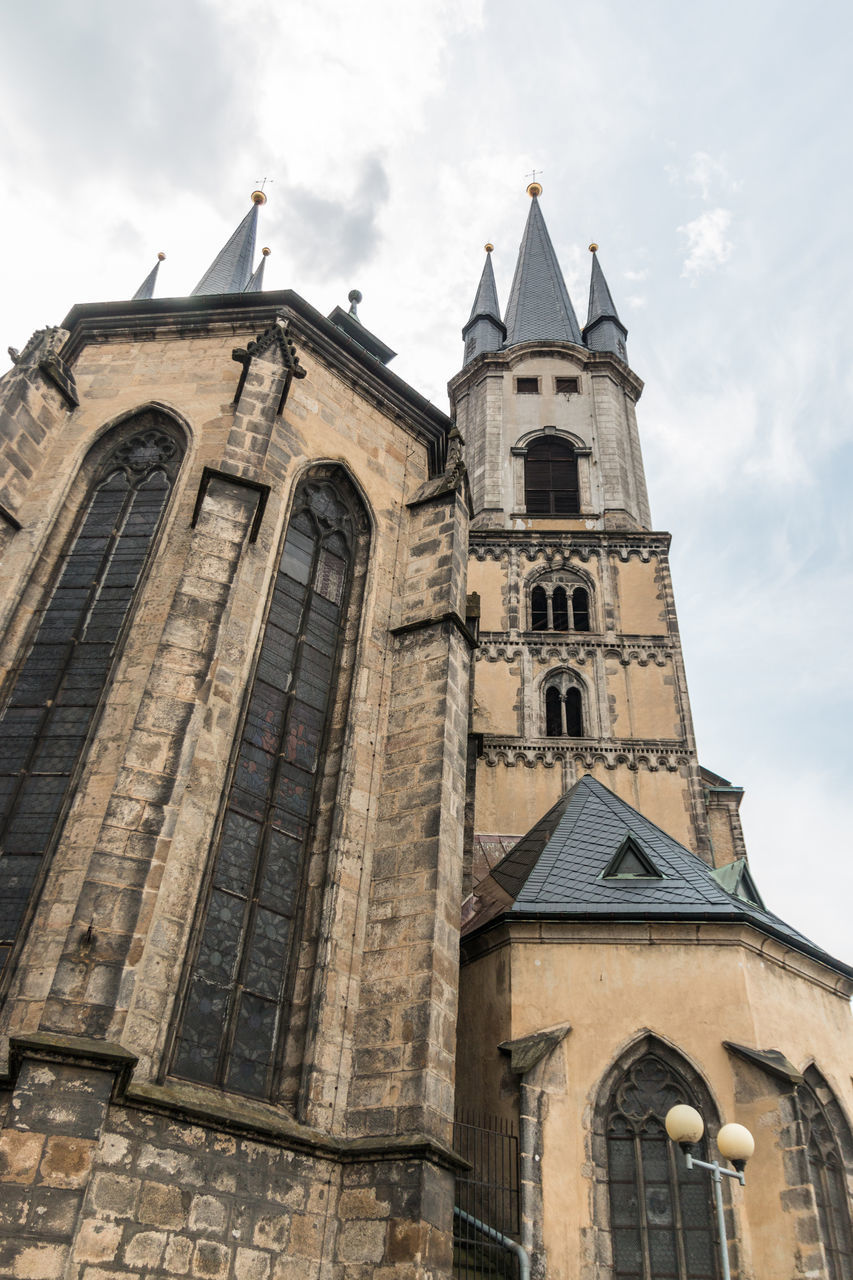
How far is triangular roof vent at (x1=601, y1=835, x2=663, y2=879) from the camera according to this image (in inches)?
433

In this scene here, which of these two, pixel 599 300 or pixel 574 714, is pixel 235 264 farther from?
pixel 599 300

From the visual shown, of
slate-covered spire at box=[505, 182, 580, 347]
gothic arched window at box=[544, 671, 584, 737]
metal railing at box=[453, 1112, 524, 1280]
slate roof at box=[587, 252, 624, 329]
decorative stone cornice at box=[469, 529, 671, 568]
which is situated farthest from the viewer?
Answer: slate roof at box=[587, 252, 624, 329]

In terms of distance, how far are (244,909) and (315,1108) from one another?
1488mm

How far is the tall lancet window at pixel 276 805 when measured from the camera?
7180mm

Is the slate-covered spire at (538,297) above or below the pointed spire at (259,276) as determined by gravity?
above

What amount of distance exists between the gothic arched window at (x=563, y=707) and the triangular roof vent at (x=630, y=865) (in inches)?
298

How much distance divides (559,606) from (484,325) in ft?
43.4

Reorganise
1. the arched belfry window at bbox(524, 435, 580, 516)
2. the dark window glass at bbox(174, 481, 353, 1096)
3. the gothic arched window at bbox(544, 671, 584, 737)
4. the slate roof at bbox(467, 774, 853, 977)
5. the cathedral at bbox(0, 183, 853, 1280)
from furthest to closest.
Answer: the arched belfry window at bbox(524, 435, 580, 516), the gothic arched window at bbox(544, 671, 584, 737), the slate roof at bbox(467, 774, 853, 977), the dark window glass at bbox(174, 481, 353, 1096), the cathedral at bbox(0, 183, 853, 1280)

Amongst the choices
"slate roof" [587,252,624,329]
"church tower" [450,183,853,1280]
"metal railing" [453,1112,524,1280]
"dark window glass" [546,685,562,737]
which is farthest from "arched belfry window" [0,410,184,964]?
"slate roof" [587,252,624,329]

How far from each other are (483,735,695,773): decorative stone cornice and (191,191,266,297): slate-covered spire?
1038 cm

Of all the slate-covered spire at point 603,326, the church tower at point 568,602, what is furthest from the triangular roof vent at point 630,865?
the slate-covered spire at point 603,326

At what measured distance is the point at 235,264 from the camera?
21.2 m

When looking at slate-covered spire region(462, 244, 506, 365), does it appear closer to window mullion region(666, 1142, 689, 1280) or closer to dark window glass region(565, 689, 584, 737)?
dark window glass region(565, 689, 584, 737)

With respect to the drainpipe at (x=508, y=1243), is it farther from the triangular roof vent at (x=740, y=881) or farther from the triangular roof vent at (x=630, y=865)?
the triangular roof vent at (x=740, y=881)
